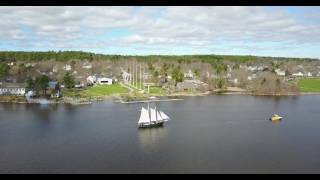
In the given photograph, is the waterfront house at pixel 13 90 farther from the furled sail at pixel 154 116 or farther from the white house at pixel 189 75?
the white house at pixel 189 75

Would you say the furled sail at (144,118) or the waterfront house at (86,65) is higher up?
the waterfront house at (86,65)

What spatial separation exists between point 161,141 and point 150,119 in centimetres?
273

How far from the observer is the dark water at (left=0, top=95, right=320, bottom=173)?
851cm

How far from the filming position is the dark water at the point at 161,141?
851 centimetres

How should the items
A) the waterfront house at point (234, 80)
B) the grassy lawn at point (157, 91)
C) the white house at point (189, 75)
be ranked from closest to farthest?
the grassy lawn at point (157, 91) → the waterfront house at point (234, 80) → the white house at point (189, 75)

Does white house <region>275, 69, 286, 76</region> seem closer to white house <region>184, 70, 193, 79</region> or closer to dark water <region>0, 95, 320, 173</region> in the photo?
white house <region>184, 70, 193, 79</region>

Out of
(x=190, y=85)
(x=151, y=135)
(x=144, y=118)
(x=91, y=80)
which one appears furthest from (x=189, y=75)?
(x=151, y=135)

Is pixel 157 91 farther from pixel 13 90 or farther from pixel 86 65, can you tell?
pixel 86 65

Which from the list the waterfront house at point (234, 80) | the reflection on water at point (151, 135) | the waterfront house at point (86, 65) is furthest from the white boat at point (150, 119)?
the waterfront house at point (86, 65)

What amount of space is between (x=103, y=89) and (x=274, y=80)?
12407 mm

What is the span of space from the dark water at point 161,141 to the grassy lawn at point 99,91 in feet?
17.1

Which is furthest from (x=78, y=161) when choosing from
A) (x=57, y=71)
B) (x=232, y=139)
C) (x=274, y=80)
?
(x=57, y=71)
